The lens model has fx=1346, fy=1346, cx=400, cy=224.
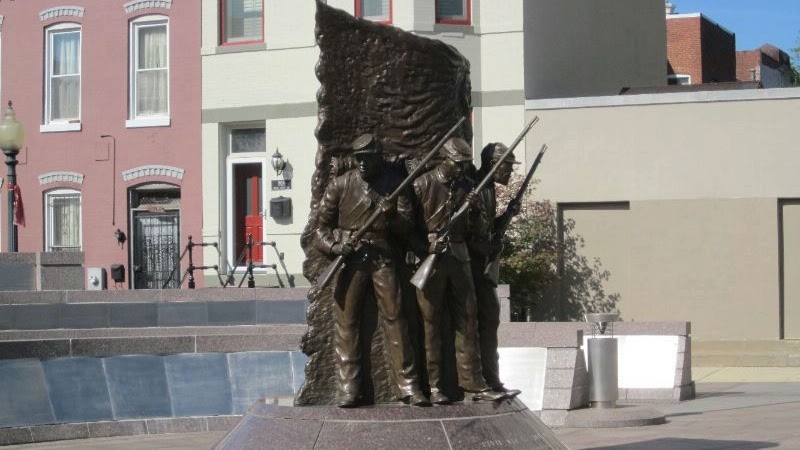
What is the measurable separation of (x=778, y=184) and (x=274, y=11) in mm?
10577

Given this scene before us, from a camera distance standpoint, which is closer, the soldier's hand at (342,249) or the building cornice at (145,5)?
the soldier's hand at (342,249)

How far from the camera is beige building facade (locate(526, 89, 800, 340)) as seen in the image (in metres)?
24.3

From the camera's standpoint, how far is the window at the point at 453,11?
2662 centimetres

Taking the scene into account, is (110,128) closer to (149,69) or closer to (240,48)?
(149,69)

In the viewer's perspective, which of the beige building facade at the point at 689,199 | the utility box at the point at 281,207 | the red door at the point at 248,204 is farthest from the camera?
the red door at the point at 248,204

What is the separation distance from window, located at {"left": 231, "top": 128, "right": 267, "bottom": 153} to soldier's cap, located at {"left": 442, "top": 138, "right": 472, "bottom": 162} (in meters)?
17.2

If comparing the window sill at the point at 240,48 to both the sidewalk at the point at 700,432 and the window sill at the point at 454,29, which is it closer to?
the window sill at the point at 454,29

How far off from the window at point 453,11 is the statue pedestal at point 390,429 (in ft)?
55.1

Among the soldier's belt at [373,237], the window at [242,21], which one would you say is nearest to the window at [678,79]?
the window at [242,21]

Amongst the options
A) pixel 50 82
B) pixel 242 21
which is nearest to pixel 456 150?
pixel 242 21

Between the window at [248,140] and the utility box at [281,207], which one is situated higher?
the window at [248,140]

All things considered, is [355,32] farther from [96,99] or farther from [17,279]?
[96,99]

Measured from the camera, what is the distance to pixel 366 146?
1067 centimetres

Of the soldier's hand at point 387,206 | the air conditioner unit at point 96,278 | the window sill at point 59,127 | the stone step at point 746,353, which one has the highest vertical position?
the window sill at point 59,127
